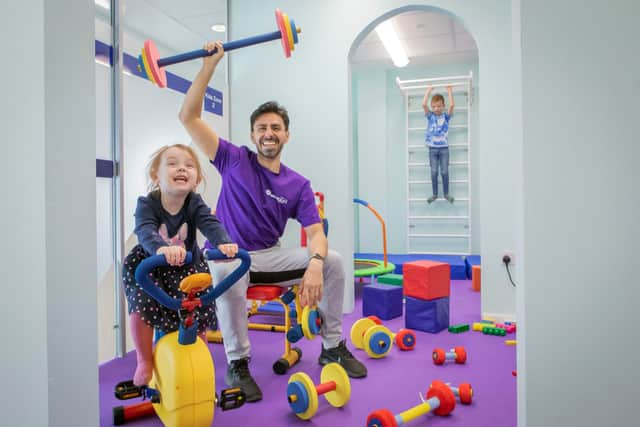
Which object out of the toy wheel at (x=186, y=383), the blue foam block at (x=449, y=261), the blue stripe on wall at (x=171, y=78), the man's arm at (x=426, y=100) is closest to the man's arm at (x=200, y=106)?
the blue stripe on wall at (x=171, y=78)

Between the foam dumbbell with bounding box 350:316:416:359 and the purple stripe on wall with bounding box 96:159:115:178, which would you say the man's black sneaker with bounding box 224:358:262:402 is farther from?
the purple stripe on wall with bounding box 96:159:115:178

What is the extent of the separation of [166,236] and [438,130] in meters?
4.71

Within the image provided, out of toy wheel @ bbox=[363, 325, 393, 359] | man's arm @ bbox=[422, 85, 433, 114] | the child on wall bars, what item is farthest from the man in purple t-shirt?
the child on wall bars

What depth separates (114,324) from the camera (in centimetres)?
232

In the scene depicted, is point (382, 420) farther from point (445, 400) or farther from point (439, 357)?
point (439, 357)

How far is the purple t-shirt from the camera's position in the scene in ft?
7.10

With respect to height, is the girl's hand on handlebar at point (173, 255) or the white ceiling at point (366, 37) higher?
the white ceiling at point (366, 37)

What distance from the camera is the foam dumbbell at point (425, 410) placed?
139cm

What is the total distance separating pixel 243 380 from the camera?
1.82 m

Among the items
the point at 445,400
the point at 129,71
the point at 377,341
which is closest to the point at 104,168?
the point at 129,71
